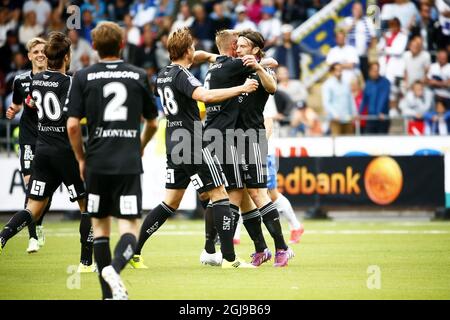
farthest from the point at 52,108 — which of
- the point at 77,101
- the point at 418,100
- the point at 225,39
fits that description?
the point at 418,100

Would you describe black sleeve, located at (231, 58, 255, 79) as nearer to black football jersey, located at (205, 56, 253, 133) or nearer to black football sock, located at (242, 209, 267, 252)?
black football jersey, located at (205, 56, 253, 133)

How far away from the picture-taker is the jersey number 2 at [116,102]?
28.0 ft

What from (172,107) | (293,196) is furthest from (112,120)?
(293,196)

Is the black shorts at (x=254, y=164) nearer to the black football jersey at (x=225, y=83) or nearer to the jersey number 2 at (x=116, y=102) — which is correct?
the black football jersey at (x=225, y=83)

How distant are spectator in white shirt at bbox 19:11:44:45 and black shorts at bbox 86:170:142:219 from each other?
1778cm

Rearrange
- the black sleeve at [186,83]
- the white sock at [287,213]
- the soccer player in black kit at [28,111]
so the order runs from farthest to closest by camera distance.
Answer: the white sock at [287,213]
the soccer player in black kit at [28,111]
the black sleeve at [186,83]

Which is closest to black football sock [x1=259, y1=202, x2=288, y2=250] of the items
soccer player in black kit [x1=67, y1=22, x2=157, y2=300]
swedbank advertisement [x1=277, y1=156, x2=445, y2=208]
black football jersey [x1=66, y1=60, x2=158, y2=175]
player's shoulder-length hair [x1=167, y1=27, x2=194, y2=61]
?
player's shoulder-length hair [x1=167, y1=27, x2=194, y2=61]

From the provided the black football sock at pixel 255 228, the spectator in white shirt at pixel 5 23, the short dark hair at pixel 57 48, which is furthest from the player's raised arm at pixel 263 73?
the spectator in white shirt at pixel 5 23

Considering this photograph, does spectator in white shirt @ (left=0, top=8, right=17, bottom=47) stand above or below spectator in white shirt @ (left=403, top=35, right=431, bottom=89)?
above

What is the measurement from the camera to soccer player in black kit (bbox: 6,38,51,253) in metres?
13.2

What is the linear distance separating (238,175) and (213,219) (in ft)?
2.23

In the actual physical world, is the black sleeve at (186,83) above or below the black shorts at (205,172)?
above

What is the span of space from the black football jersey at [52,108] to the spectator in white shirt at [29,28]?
1459cm

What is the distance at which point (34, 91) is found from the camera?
11.5m
